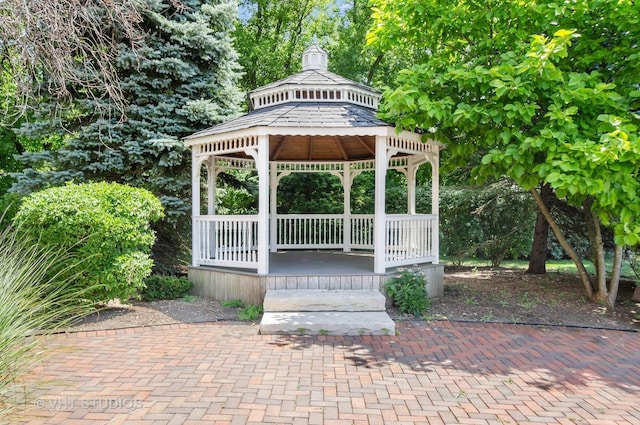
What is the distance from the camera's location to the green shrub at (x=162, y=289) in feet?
23.9

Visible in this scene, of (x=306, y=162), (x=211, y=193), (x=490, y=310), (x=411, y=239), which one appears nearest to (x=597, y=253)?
(x=490, y=310)

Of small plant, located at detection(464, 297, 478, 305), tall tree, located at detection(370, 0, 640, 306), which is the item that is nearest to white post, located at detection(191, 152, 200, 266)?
tall tree, located at detection(370, 0, 640, 306)

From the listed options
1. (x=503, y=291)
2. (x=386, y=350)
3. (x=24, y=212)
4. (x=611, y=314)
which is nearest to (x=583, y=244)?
(x=503, y=291)

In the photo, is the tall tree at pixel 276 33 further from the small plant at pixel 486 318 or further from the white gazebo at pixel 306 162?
the small plant at pixel 486 318

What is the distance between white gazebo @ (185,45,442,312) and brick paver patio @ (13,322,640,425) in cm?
154

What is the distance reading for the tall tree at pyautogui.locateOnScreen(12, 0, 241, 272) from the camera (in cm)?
835

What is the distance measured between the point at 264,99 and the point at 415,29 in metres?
3.25

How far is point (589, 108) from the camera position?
216 inches

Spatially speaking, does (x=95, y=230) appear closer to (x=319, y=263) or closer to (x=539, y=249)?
(x=319, y=263)

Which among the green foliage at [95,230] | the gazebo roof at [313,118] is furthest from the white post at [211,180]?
the green foliage at [95,230]

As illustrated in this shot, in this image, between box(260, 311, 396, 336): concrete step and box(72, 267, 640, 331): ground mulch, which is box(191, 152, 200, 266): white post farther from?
box(260, 311, 396, 336): concrete step

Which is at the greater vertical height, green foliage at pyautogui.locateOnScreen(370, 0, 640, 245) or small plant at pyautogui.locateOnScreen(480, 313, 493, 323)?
green foliage at pyautogui.locateOnScreen(370, 0, 640, 245)

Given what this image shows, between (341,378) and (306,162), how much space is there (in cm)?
693

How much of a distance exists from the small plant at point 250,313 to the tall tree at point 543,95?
3498 millimetres
